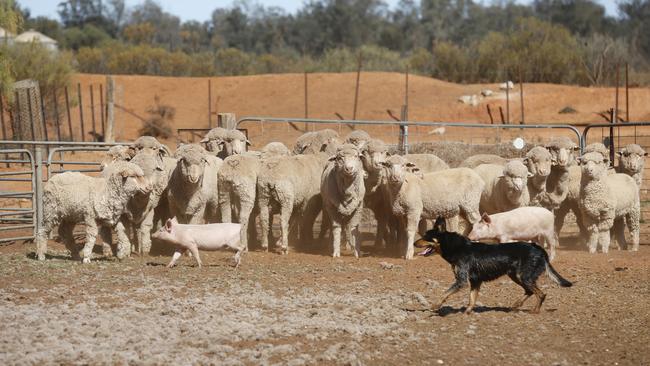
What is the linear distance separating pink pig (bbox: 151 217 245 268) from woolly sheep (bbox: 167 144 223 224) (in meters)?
1.53

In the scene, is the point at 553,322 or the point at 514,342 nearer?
the point at 514,342

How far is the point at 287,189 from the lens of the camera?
1478 cm

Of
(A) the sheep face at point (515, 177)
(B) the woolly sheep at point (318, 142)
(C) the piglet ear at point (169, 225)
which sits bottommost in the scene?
(C) the piglet ear at point (169, 225)

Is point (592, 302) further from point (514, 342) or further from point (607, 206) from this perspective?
point (607, 206)

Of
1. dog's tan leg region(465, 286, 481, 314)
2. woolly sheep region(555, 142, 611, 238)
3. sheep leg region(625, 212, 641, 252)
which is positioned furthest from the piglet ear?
sheep leg region(625, 212, 641, 252)

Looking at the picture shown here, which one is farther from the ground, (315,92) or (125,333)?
(315,92)

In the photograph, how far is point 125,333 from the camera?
823 cm

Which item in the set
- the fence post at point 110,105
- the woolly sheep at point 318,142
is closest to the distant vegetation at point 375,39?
the fence post at point 110,105

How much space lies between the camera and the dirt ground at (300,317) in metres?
7.80

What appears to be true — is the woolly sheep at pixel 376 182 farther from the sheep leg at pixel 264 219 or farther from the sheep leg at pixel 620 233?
the sheep leg at pixel 620 233

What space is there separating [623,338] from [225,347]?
368 cm

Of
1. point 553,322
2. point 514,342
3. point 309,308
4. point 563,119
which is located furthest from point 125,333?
point 563,119

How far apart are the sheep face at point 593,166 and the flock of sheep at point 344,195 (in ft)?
0.06

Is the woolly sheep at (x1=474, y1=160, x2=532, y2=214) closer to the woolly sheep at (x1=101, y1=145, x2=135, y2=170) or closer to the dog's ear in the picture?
the dog's ear
